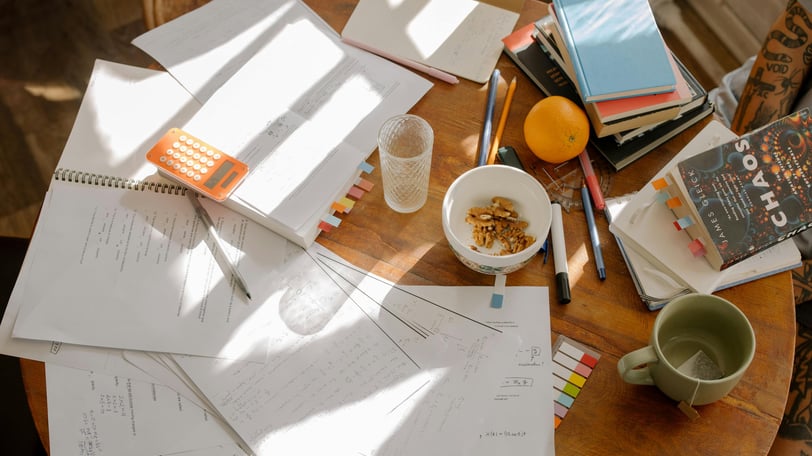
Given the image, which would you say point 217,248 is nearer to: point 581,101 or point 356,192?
point 356,192

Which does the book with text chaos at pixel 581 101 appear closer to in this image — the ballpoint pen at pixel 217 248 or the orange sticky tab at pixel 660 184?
the orange sticky tab at pixel 660 184

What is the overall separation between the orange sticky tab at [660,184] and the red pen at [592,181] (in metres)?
0.08

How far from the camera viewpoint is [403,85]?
114 cm

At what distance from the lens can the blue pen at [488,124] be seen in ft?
3.50

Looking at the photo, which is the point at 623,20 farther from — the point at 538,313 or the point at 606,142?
the point at 538,313

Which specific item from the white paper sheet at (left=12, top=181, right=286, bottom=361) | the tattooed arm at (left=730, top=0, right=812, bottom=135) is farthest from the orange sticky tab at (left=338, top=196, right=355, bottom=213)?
the tattooed arm at (left=730, top=0, right=812, bottom=135)

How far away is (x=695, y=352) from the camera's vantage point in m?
0.88

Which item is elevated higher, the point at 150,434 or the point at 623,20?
the point at 623,20

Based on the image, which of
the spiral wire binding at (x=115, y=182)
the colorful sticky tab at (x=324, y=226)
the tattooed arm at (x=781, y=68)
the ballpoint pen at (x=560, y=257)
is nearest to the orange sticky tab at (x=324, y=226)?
the colorful sticky tab at (x=324, y=226)

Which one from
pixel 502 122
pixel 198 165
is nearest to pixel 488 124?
pixel 502 122

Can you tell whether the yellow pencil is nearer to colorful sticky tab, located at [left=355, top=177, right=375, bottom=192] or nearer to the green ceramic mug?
colorful sticky tab, located at [left=355, top=177, right=375, bottom=192]

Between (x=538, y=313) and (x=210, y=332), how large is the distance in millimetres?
436

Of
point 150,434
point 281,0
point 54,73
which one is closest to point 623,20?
point 281,0

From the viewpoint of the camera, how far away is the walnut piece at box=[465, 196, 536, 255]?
0.97 metres
